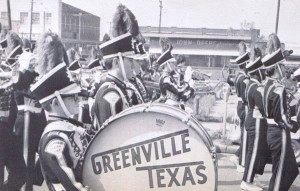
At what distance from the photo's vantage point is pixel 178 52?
7.51 meters

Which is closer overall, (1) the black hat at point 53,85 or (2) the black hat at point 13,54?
(1) the black hat at point 53,85

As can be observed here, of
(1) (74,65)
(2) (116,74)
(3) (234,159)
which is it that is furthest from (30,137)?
(3) (234,159)

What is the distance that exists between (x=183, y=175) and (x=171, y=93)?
3.29 meters

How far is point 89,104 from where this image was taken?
432 cm

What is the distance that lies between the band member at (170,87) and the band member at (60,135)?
309 cm

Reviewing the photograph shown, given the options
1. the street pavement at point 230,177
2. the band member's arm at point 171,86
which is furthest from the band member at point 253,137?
the band member's arm at point 171,86

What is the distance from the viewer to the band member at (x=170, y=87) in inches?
205

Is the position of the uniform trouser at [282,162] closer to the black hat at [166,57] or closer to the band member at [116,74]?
the band member at [116,74]

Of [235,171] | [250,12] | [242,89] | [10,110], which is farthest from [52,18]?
[235,171]

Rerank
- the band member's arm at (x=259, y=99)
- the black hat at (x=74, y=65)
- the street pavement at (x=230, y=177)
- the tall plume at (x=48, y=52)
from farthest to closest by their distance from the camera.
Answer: the black hat at (x=74, y=65), the street pavement at (x=230, y=177), the band member's arm at (x=259, y=99), the tall plume at (x=48, y=52)

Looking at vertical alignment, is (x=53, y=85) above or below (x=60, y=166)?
above

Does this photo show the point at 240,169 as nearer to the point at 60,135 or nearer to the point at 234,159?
the point at 234,159

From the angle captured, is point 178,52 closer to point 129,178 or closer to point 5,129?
point 5,129

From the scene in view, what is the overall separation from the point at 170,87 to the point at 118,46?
108 inches
